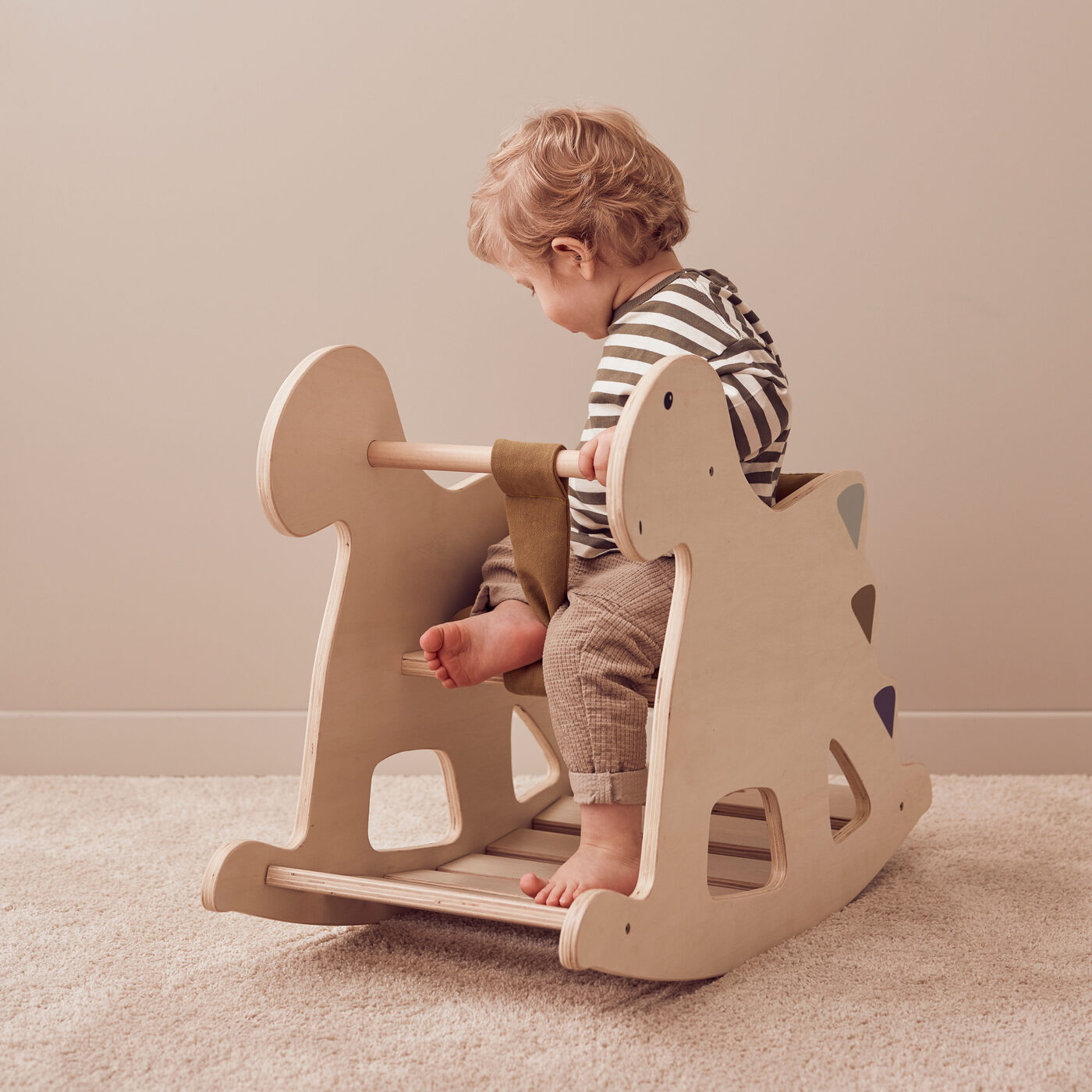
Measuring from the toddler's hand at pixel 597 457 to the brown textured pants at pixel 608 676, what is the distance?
0.11 metres

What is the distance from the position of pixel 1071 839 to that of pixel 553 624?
721mm

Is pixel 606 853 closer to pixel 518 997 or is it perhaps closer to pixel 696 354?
pixel 518 997

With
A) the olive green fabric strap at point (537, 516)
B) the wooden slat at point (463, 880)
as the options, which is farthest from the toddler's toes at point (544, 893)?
the olive green fabric strap at point (537, 516)

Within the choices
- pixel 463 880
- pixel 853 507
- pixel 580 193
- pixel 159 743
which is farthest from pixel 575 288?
pixel 159 743

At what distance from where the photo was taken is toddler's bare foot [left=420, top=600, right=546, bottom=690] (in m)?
1.00

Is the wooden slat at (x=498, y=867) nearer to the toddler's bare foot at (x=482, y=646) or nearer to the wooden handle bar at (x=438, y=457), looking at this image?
the toddler's bare foot at (x=482, y=646)

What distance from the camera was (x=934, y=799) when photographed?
1.45m

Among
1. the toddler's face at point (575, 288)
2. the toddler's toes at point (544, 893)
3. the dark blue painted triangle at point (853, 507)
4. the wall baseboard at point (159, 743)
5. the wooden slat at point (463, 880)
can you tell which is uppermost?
the toddler's face at point (575, 288)

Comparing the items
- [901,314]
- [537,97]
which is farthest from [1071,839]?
[537,97]

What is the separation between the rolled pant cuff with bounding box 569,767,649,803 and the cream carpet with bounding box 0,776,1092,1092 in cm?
15

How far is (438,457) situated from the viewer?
98 cm

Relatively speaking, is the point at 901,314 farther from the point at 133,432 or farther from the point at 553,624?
the point at 133,432

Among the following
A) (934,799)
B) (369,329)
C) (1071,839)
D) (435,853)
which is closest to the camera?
(435,853)

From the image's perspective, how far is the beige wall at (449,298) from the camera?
148 centimetres
